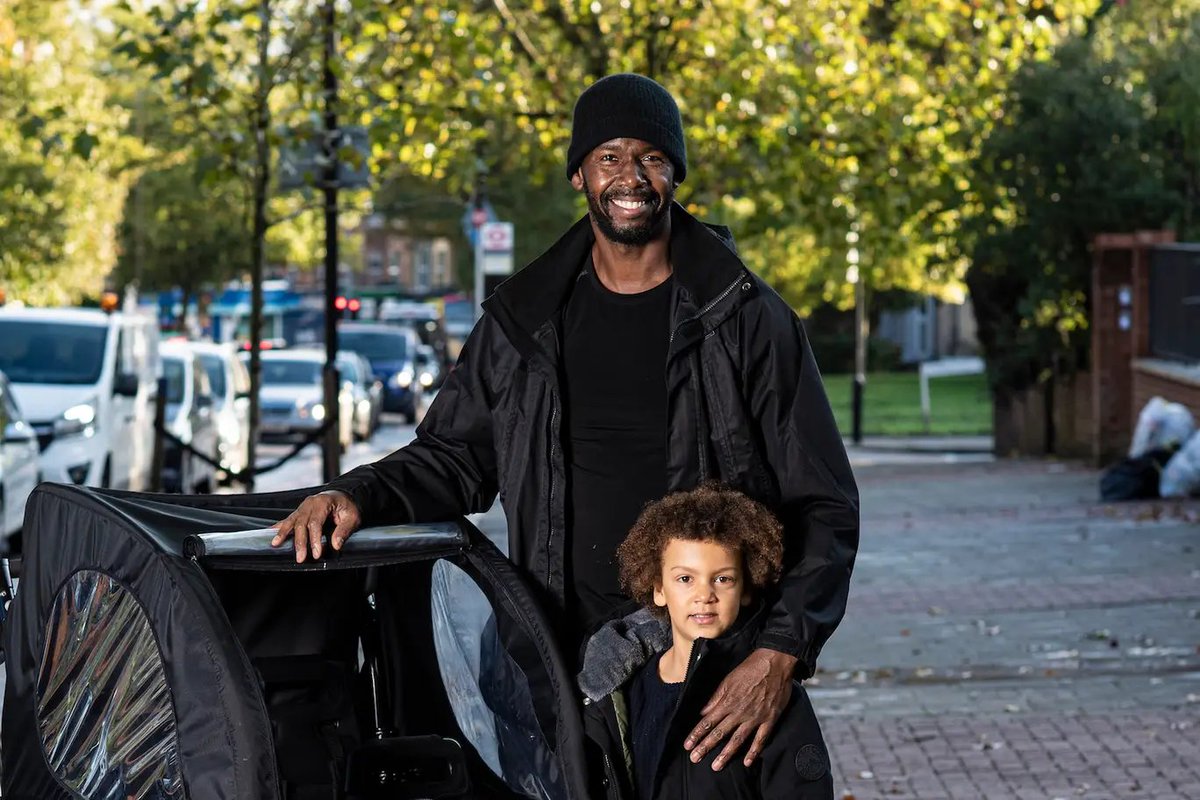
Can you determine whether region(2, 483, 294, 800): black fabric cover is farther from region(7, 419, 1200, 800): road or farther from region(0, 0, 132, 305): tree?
region(0, 0, 132, 305): tree

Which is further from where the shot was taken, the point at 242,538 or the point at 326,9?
the point at 326,9

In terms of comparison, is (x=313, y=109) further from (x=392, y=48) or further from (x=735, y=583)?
(x=735, y=583)

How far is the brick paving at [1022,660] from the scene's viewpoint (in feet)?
24.5

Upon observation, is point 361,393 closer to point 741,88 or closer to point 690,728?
point 741,88

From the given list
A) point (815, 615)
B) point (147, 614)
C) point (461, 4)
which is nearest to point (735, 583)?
point (815, 615)

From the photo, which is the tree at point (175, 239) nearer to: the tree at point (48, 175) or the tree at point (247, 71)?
the tree at point (48, 175)

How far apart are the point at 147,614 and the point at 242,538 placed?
0.34 meters

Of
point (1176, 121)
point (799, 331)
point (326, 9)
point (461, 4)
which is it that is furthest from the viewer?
point (1176, 121)

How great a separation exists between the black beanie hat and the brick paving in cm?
350

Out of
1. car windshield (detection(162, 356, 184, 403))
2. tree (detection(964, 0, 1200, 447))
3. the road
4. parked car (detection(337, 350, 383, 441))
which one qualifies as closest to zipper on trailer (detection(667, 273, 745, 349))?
the road

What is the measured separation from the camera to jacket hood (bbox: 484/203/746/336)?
4.14m

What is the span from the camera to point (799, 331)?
4152 millimetres

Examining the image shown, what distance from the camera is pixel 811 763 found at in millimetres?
3904

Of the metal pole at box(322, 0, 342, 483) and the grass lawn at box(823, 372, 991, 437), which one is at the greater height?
the metal pole at box(322, 0, 342, 483)
